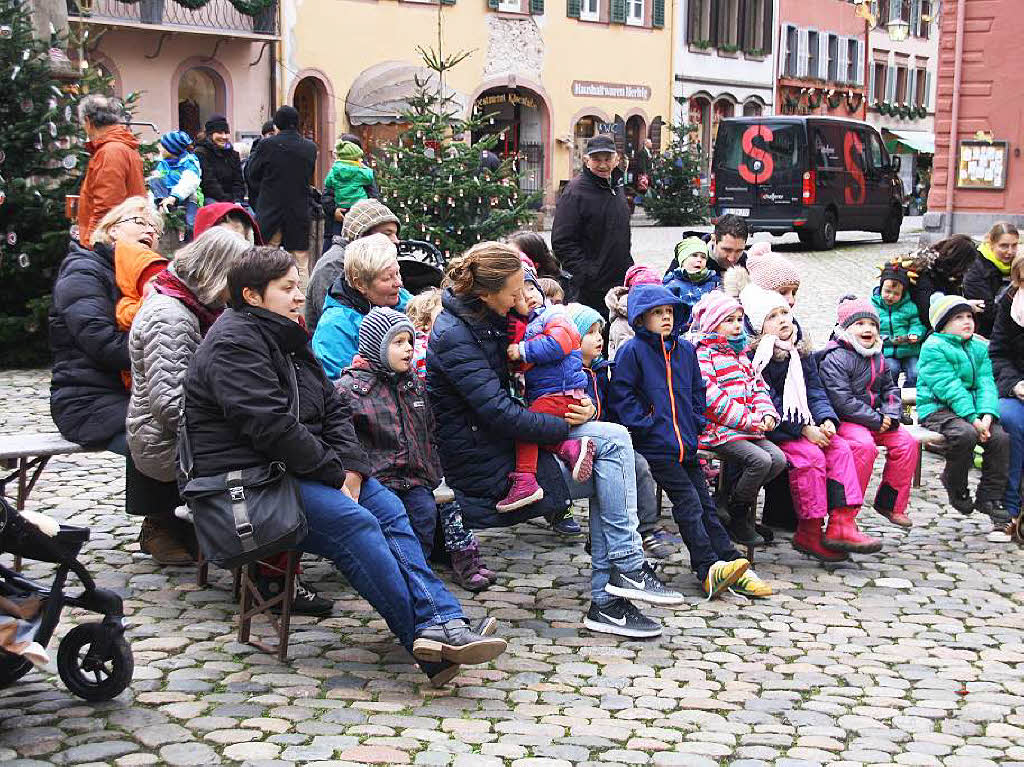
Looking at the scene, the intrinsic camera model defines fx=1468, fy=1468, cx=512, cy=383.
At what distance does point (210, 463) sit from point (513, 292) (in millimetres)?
1682

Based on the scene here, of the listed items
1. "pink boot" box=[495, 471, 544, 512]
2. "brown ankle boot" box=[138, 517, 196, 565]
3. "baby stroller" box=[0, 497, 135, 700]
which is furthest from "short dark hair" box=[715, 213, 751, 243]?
"baby stroller" box=[0, 497, 135, 700]

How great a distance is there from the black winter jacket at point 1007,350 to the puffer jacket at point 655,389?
2.40 meters

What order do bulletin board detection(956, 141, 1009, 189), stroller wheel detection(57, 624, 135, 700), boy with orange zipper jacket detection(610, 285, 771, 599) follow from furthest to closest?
bulletin board detection(956, 141, 1009, 189), boy with orange zipper jacket detection(610, 285, 771, 599), stroller wheel detection(57, 624, 135, 700)

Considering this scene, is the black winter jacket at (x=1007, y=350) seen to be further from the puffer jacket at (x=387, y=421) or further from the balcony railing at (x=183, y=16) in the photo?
the balcony railing at (x=183, y=16)

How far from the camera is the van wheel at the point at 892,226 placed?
27172 millimetres

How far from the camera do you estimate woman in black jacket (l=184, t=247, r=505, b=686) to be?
5047 millimetres

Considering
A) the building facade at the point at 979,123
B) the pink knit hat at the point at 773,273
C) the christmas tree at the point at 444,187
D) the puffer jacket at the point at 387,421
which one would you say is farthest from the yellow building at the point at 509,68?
the puffer jacket at the point at 387,421

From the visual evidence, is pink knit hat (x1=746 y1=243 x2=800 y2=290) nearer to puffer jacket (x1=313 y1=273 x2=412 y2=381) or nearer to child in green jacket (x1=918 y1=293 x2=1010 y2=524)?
child in green jacket (x1=918 y1=293 x2=1010 y2=524)

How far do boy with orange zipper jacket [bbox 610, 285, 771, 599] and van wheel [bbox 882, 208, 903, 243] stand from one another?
2148 centimetres

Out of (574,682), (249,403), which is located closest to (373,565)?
(249,403)

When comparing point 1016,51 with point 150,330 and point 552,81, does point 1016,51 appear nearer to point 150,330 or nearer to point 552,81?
point 552,81

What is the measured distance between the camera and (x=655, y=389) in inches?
262

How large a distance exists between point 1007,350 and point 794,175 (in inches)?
659

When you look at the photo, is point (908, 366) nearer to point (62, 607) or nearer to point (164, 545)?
point (164, 545)
